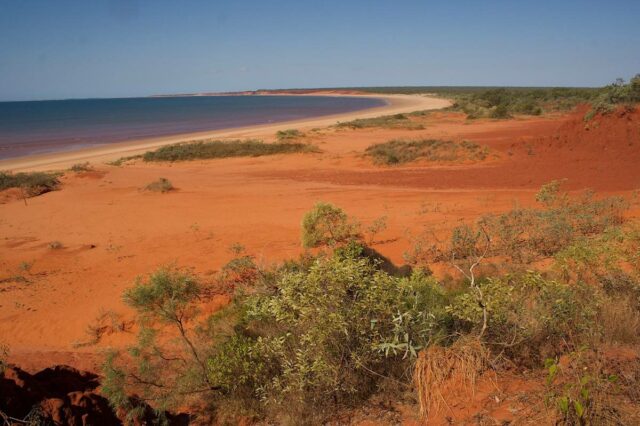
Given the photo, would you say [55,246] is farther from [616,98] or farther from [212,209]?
[616,98]

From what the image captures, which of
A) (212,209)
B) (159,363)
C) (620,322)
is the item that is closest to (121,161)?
(212,209)

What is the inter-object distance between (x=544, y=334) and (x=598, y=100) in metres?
22.9

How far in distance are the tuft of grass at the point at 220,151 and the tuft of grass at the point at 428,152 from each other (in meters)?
5.82

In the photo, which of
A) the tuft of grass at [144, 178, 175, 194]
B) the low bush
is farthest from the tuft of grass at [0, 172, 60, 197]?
the low bush

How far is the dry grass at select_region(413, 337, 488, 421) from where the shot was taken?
147 inches

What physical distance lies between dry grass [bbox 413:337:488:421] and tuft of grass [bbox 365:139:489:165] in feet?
60.0

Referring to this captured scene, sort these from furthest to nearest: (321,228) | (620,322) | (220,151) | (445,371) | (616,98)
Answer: (220,151)
(616,98)
(321,228)
(620,322)
(445,371)

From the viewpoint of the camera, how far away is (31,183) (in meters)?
18.1

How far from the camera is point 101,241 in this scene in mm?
11445

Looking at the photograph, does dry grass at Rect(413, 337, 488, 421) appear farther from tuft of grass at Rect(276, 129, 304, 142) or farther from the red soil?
tuft of grass at Rect(276, 129, 304, 142)

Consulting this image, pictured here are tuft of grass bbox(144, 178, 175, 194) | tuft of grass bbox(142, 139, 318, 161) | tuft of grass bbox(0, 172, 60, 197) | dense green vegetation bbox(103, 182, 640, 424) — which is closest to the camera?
dense green vegetation bbox(103, 182, 640, 424)

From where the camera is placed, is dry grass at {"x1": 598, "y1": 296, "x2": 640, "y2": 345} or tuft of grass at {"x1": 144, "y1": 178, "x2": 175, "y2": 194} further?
tuft of grass at {"x1": 144, "y1": 178, "x2": 175, "y2": 194}

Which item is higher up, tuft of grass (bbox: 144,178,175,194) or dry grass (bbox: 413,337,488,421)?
tuft of grass (bbox: 144,178,175,194)

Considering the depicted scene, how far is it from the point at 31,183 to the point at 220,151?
11675mm
